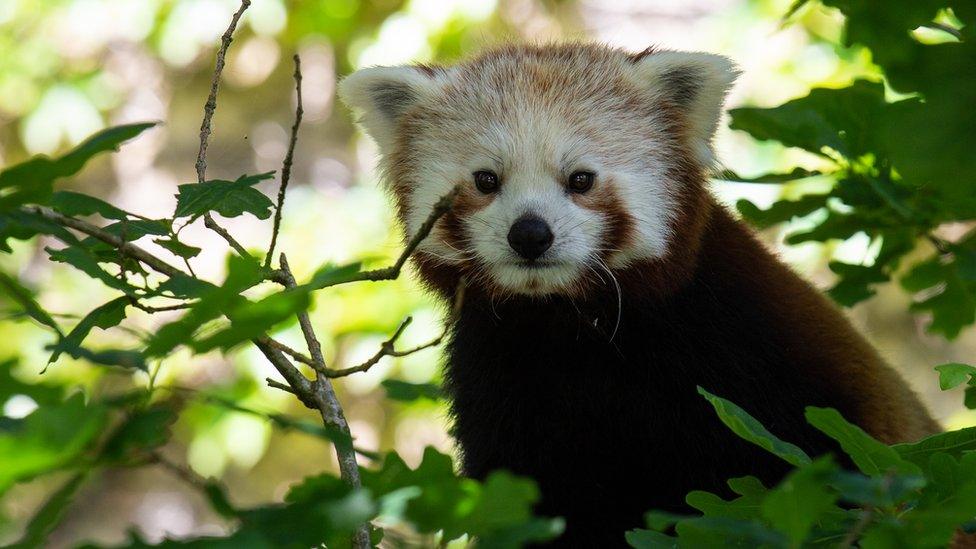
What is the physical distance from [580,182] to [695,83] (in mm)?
451

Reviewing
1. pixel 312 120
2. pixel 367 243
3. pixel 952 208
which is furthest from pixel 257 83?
pixel 952 208

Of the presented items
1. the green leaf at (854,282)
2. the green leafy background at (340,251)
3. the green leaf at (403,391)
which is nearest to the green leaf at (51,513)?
the green leafy background at (340,251)

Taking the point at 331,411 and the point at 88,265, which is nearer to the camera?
the point at 88,265

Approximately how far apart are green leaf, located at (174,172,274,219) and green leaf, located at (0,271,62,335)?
35 centimetres

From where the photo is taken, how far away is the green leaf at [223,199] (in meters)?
1.77

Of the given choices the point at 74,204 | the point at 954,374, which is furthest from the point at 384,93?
the point at 954,374

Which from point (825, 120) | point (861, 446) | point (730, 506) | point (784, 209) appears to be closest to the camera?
point (861, 446)

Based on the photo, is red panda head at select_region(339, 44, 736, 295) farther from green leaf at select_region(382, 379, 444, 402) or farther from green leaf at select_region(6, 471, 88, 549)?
green leaf at select_region(6, 471, 88, 549)

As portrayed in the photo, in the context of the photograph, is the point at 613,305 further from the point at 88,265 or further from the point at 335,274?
the point at 335,274

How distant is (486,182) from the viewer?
2689mm

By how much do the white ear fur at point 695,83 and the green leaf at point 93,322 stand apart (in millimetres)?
1610

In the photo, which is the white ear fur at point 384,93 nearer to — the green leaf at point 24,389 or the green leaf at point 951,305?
the green leaf at point 951,305

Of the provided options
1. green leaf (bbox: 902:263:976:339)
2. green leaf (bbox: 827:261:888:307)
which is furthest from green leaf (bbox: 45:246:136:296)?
green leaf (bbox: 902:263:976:339)

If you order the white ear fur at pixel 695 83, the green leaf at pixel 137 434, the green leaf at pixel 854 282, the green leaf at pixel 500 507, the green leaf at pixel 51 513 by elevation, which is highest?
the white ear fur at pixel 695 83
